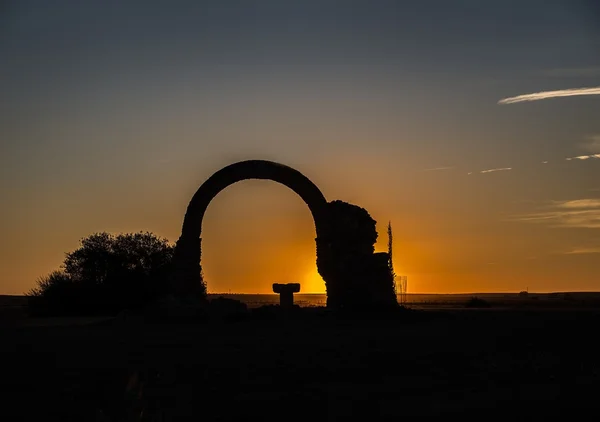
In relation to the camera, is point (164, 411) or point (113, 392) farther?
point (113, 392)

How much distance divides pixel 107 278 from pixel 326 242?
357 inches

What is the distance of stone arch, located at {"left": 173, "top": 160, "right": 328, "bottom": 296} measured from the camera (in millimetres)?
27172

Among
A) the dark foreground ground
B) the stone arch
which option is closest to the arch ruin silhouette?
the stone arch

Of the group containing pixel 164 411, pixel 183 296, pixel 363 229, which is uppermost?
pixel 363 229

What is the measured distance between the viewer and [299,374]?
12.5 meters

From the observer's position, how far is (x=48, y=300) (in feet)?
99.1

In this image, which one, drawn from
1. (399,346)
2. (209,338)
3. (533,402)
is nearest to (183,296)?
(209,338)

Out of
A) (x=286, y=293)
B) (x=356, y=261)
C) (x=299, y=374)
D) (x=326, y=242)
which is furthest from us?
(x=286, y=293)

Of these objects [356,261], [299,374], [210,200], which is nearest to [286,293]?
[356,261]

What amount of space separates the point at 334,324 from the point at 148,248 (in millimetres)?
12974

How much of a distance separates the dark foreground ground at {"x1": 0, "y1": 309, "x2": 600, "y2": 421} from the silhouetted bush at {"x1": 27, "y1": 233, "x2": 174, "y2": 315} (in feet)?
33.7

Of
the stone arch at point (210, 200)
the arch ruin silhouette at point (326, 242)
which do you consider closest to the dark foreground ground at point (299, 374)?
the arch ruin silhouette at point (326, 242)

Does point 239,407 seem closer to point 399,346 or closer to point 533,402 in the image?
point 533,402

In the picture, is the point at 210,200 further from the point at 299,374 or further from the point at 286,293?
the point at 299,374
